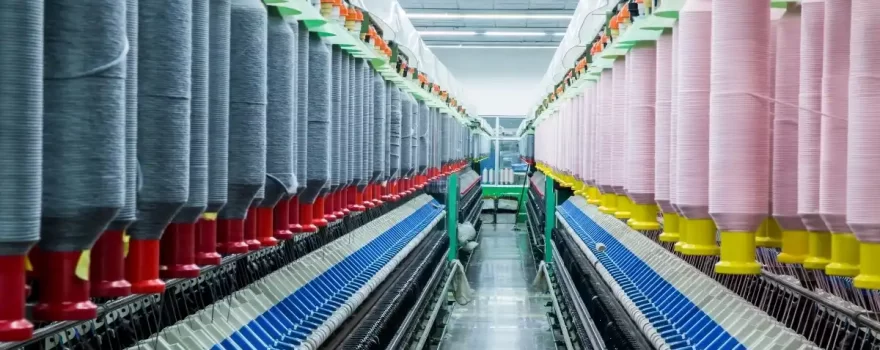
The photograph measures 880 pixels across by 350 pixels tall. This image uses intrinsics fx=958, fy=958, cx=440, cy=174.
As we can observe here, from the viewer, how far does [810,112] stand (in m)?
2.59

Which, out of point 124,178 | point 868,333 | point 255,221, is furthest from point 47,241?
point 868,333

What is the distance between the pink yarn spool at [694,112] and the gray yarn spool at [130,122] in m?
1.74

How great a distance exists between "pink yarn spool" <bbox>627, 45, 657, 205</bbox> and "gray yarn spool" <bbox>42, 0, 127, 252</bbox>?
2561 millimetres

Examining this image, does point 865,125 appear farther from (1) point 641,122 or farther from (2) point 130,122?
(1) point 641,122

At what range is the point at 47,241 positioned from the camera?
6.23 ft

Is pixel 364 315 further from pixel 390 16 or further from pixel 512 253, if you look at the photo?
pixel 512 253

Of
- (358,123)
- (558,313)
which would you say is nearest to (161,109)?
(358,123)

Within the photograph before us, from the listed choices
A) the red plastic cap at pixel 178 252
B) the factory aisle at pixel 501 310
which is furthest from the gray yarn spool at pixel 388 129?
the factory aisle at pixel 501 310

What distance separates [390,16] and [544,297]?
31.2ft

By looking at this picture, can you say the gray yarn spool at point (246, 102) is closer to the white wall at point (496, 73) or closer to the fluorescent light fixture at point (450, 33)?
the fluorescent light fixture at point (450, 33)

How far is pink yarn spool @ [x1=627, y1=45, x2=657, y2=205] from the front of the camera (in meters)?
3.99

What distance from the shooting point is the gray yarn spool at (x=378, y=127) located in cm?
600

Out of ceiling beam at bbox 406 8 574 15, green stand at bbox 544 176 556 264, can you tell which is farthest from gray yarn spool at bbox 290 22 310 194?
ceiling beam at bbox 406 8 574 15

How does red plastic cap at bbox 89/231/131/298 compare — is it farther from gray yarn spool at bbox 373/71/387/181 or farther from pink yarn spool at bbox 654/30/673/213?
gray yarn spool at bbox 373/71/387/181
